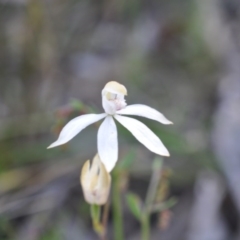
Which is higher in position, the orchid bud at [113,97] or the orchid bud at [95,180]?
the orchid bud at [113,97]

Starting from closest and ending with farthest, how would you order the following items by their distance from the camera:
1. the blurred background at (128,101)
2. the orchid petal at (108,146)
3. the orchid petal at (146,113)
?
the orchid petal at (108,146) → the orchid petal at (146,113) → the blurred background at (128,101)

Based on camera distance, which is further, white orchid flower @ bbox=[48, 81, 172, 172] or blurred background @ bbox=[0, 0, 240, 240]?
blurred background @ bbox=[0, 0, 240, 240]

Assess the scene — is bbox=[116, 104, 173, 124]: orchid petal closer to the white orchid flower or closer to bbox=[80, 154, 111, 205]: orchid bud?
the white orchid flower

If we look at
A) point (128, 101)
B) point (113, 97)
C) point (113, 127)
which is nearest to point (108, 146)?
point (113, 127)

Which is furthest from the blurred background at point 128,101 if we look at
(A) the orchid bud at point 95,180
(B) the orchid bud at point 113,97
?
(A) the orchid bud at point 95,180

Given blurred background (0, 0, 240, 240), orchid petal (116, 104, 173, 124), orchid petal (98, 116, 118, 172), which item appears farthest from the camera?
blurred background (0, 0, 240, 240)

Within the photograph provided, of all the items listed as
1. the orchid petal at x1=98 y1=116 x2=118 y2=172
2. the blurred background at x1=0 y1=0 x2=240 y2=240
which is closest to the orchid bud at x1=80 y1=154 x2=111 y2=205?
the orchid petal at x1=98 y1=116 x2=118 y2=172

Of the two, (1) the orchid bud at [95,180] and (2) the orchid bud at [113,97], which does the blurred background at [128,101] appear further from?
(1) the orchid bud at [95,180]

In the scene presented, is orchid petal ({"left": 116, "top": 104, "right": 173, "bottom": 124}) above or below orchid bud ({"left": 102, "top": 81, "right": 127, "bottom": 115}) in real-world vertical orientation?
below
